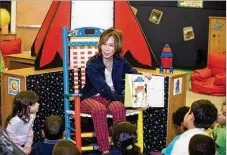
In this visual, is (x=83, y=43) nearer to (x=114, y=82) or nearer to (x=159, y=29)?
(x=114, y=82)

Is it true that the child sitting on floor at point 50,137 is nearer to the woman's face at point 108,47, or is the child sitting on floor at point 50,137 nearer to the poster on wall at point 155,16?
the woman's face at point 108,47

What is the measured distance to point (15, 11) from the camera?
25.4ft

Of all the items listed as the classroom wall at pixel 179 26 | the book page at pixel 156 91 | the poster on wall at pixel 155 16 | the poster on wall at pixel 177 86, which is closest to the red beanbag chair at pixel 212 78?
the classroom wall at pixel 179 26

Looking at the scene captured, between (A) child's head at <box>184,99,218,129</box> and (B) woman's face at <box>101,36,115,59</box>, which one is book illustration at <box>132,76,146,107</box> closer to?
(B) woman's face at <box>101,36,115,59</box>

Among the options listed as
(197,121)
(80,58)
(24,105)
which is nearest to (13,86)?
(24,105)

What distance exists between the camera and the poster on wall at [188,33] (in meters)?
8.58

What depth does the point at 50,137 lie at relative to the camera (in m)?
2.85

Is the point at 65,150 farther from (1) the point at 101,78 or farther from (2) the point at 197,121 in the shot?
(1) the point at 101,78

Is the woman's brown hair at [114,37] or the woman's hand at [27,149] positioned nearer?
the woman's hand at [27,149]

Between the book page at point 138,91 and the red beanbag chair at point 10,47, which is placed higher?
the red beanbag chair at point 10,47

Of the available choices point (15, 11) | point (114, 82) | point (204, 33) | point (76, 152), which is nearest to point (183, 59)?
point (204, 33)

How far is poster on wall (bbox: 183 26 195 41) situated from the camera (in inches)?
338

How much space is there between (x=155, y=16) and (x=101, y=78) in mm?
5776

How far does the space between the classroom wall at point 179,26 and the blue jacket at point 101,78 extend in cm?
512
